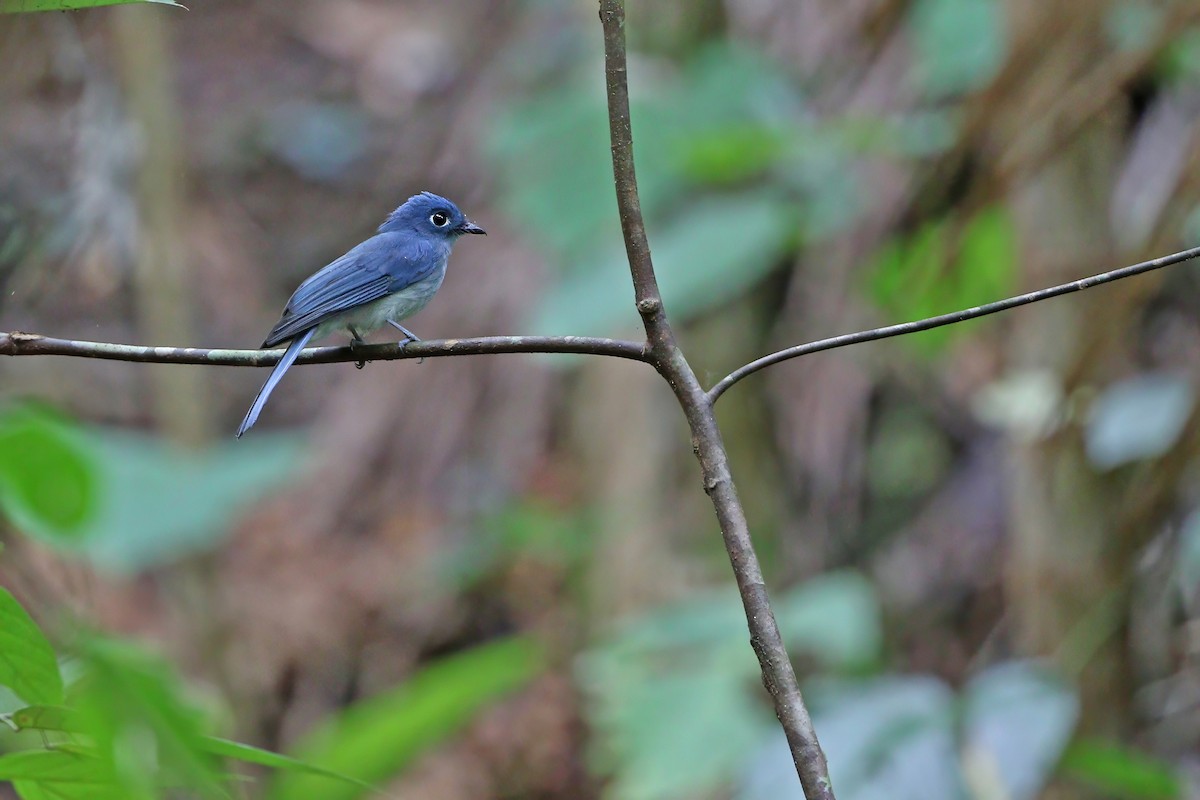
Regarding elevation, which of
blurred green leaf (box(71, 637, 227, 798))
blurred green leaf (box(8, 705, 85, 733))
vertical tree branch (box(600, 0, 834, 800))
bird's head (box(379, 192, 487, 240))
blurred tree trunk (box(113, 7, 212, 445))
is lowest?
blurred green leaf (box(71, 637, 227, 798))

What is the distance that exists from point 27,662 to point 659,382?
4.57 m

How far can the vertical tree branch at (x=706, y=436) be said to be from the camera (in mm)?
1315

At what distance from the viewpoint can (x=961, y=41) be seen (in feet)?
13.9

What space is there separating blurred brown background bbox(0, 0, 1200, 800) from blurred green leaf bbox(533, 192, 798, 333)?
18mm

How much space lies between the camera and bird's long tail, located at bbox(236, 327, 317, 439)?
6.39ft

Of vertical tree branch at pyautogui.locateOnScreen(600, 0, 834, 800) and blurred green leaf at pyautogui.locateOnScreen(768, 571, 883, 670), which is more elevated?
blurred green leaf at pyautogui.locateOnScreen(768, 571, 883, 670)

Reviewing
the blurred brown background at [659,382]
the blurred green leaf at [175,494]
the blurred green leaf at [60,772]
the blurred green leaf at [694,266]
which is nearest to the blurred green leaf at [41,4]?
the blurred brown background at [659,382]

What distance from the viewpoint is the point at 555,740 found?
766 cm

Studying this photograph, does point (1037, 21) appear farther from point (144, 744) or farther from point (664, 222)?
point (144, 744)

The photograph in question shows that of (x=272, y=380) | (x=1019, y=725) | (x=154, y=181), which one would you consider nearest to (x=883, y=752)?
(x=1019, y=725)

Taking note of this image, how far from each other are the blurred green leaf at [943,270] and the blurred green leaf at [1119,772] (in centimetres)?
141

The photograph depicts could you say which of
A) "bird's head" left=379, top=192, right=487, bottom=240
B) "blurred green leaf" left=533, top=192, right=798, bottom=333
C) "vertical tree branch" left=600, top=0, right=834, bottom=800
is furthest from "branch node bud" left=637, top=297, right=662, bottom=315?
"blurred green leaf" left=533, top=192, right=798, bottom=333

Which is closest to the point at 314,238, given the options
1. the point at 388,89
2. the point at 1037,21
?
the point at 388,89

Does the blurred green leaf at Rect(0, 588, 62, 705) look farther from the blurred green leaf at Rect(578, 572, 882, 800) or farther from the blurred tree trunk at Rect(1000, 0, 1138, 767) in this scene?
the blurred tree trunk at Rect(1000, 0, 1138, 767)
